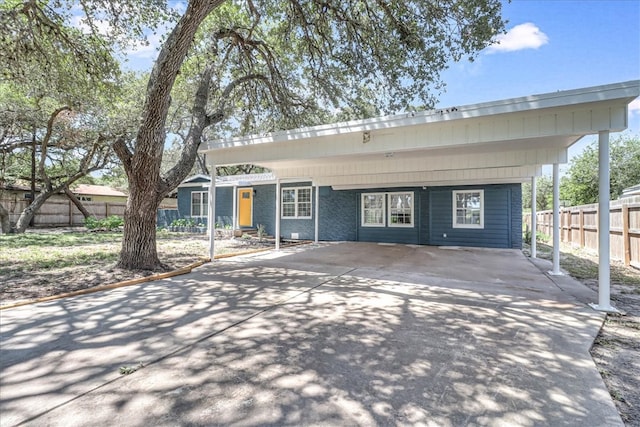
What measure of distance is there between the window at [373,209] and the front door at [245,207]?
5380 mm

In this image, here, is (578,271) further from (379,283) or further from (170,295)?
(170,295)

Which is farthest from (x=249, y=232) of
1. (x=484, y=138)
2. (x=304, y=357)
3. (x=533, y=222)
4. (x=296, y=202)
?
(x=304, y=357)

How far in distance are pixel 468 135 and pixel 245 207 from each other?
38.2ft

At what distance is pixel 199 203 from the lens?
55.3 ft

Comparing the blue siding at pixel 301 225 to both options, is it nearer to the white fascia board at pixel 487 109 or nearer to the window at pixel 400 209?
the window at pixel 400 209

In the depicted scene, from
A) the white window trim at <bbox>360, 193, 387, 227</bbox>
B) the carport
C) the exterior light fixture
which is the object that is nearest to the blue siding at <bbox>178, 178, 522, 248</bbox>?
the white window trim at <bbox>360, 193, 387, 227</bbox>

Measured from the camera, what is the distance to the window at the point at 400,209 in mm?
12336

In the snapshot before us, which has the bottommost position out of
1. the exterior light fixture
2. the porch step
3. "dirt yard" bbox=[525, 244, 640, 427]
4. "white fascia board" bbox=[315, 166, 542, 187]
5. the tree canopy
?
"dirt yard" bbox=[525, 244, 640, 427]

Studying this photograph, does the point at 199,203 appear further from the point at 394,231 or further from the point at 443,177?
the point at 443,177

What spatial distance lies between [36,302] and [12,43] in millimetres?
5619

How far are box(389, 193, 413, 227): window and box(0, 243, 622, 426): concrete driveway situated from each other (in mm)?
6995

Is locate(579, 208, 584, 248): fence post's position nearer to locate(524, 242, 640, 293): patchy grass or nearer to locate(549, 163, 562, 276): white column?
locate(524, 242, 640, 293): patchy grass

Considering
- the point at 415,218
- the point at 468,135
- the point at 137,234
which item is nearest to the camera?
the point at 468,135

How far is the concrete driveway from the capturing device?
2098 mm
